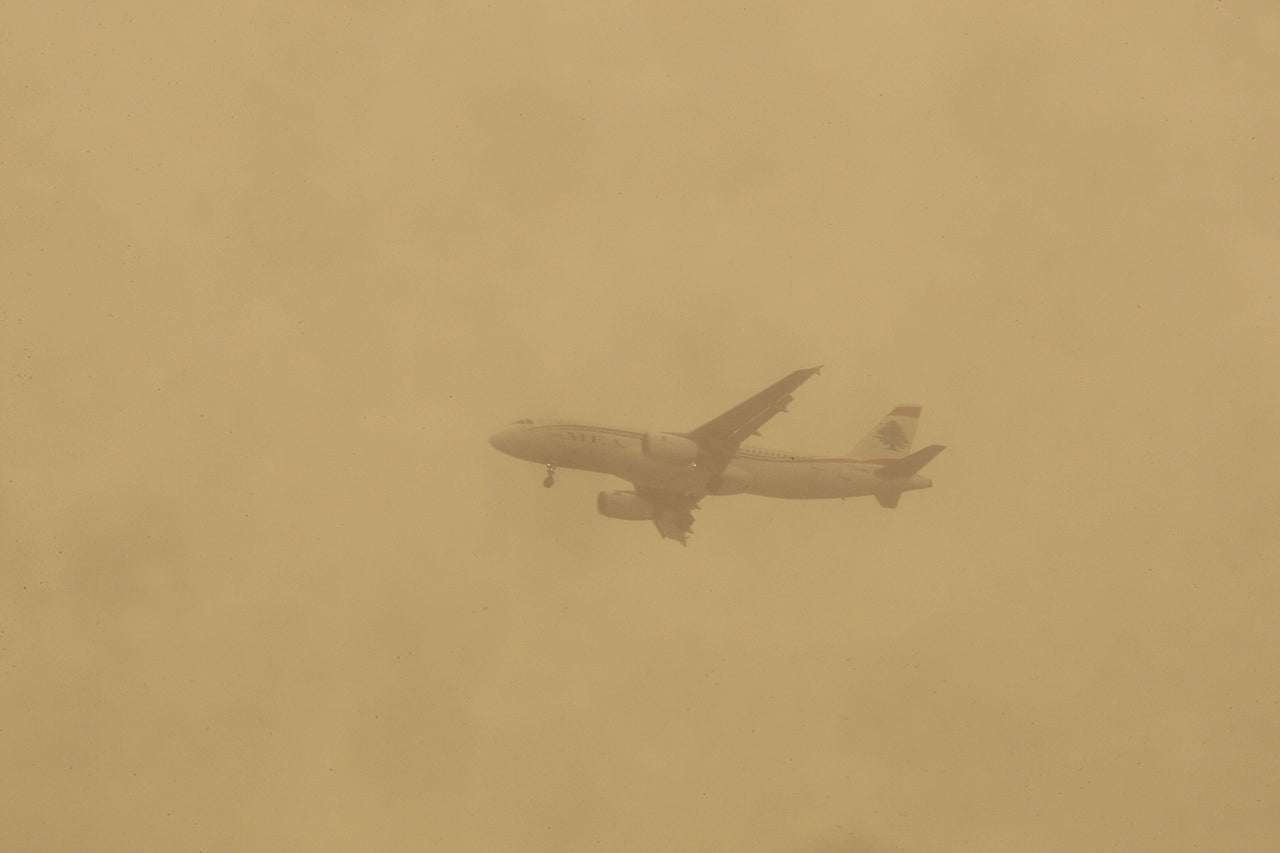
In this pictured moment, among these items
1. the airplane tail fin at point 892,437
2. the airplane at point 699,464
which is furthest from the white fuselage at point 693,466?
the airplane tail fin at point 892,437

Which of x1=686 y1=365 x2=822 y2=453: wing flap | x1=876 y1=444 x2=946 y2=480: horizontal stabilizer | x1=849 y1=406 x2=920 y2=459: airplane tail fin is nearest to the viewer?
x1=686 y1=365 x2=822 y2=453: wing flap

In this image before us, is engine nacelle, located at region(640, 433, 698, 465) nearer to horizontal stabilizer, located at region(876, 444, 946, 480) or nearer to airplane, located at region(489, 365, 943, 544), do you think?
airplane, located at region(489, 365, 943, 544)

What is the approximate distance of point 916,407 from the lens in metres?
91.1

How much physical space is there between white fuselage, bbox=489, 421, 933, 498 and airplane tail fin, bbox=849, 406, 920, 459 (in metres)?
6.24

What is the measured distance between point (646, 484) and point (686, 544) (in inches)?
321

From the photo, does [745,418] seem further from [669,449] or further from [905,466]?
[905,466]

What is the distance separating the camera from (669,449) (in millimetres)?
71500

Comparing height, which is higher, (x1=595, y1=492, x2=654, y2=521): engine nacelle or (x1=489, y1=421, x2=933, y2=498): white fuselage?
(x1=489, y1=421, x2=933, y2=498): white fuselage

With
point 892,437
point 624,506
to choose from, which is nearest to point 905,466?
point 892,437

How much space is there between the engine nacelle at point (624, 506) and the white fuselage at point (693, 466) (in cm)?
405

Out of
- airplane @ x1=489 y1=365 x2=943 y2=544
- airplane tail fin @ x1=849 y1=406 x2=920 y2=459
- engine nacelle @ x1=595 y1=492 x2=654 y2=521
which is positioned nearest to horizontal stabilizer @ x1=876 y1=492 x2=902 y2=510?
airplane @ x1=489 y1=365 x2=943 y2=544

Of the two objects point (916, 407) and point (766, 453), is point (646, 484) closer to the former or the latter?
point (766, 453)

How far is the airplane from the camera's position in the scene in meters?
71.1

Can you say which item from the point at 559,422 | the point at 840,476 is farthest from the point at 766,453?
the point at 559,422
